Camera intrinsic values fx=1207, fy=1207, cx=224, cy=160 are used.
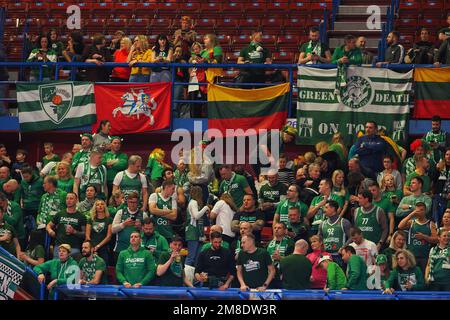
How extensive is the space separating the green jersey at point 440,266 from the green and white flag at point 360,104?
4.02 metres

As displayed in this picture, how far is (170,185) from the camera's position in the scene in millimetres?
16969

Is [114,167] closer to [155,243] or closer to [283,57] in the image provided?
[155,243]

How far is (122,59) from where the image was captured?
20.3 meters

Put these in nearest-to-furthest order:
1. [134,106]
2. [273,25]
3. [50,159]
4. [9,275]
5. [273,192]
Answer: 1. [9,275]
2. [273,192]
3. [50,159]
4. [134,106]
5. [273,25]

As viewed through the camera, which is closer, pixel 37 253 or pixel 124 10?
pixel 37 253

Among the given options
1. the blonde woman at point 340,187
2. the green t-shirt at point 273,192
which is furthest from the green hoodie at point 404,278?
the green t-shirt at point 273,192

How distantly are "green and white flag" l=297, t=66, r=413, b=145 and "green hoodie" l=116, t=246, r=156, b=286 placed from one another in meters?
4.49

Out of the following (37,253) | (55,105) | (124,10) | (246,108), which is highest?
(124,10)

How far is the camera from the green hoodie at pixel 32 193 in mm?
18016

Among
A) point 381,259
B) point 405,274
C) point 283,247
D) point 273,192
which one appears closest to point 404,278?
point 405,274

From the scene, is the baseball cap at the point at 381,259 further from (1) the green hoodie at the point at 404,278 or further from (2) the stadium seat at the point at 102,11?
(2) the stadium seat at the point at 102,11

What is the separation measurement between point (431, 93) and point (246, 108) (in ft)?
9.67

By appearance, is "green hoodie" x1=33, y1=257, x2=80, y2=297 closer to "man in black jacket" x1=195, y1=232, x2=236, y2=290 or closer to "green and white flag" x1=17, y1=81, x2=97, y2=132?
"man in black jacket" x1=195, y1=232, x2=236, y2=290
